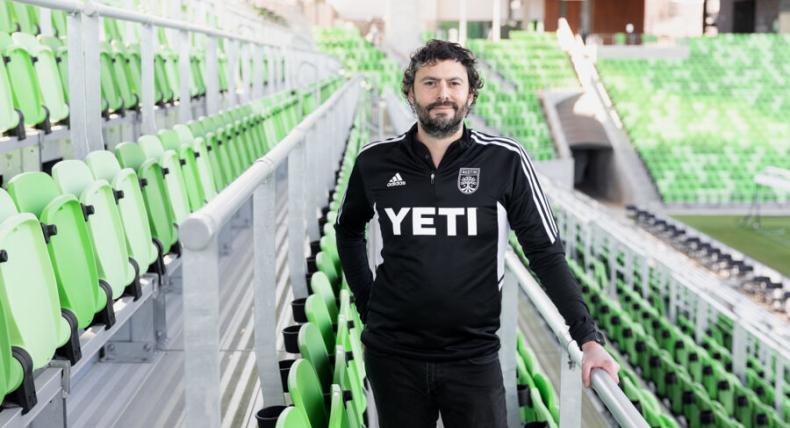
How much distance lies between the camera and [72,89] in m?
2.95

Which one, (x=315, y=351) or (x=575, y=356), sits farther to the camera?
(x=315, y=351)

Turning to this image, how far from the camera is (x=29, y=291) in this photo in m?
1.64

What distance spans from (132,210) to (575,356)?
131cm

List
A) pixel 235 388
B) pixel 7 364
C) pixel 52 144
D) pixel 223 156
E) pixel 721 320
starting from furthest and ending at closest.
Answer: pixel 721 320 < pixel 223 156 < pixel 52 144 < pixel 235 388 < pixel 7 364

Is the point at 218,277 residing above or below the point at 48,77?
below

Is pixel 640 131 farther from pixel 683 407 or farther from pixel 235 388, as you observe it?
pixel 235 388

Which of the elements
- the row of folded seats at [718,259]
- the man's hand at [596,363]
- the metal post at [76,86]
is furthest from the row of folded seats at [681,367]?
the man's hand at [596,363]

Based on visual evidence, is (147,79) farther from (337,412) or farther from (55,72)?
(337,412)

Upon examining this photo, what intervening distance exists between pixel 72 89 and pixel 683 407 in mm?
4281

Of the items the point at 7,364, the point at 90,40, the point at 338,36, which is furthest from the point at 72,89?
the point at 338,36

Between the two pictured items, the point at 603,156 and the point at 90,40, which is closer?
the point at 90,40

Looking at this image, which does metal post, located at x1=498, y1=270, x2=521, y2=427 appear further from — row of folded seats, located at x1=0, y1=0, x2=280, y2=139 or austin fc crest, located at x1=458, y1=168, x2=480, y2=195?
row of folded seats, located at x1=0, y1=0, x2=280, y2=139

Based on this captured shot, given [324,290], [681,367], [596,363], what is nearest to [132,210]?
[324,290]

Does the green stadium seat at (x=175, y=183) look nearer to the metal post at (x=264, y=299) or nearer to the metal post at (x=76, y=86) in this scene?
the metal post at (x=76, y=86)
